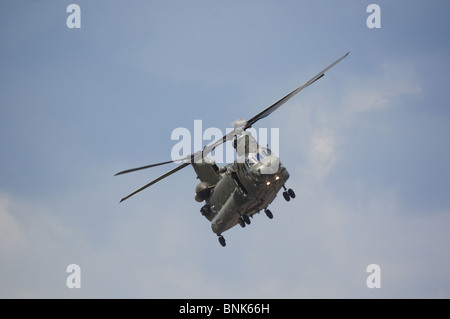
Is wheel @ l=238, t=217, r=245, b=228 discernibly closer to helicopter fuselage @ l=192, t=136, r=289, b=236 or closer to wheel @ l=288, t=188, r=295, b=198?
helicopter fuselage @ l=192, t=136, r=289, b=236

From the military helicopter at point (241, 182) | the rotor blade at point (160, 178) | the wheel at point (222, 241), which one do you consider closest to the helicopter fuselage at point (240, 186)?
the military helicopter at point (241, 182)

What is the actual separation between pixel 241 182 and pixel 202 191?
6.53 meters

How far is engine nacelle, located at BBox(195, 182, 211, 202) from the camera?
6419cm

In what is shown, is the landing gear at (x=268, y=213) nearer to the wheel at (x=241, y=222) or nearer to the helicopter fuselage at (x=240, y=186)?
the helicopter fuselage at (x=240, y=186)

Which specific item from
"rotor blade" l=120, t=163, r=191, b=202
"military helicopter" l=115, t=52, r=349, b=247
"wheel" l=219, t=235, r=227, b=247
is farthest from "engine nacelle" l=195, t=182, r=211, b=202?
"wheel" l=219, t=235, r=227, b=247

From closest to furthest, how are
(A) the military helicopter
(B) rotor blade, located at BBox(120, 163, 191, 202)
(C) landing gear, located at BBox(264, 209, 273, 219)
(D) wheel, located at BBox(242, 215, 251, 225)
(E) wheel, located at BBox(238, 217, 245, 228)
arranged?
1. (A) the military helicopter
2. (B) rotor blade, located at BBox(120, 163, 191, 202)
3. (C) landing gear, located at BBox(264, 209, 273, 219)
4. (D) wheel, located at BBox(242, 215, 251, 225)
5. (E) wheel, located at BBox(238, 217, 245, 228)

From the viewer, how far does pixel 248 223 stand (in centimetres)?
6153

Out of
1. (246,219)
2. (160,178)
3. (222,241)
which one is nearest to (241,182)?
A: (246,219)

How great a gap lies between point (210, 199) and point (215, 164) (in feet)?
12.5

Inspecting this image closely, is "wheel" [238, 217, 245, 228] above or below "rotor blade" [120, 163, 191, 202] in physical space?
below

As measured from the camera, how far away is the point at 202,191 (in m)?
64.2

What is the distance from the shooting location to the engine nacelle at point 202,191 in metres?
64.2
